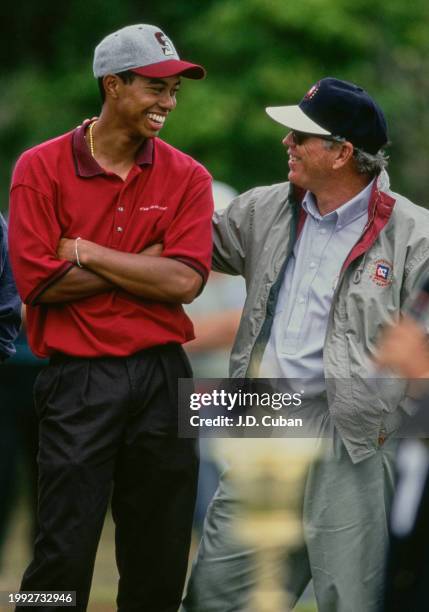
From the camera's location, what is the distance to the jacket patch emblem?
448cm

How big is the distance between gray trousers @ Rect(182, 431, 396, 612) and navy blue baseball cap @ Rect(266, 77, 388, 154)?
98 cm

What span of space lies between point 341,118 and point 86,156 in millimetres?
843

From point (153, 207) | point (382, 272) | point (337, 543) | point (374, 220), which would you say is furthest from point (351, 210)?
point (337, 543)

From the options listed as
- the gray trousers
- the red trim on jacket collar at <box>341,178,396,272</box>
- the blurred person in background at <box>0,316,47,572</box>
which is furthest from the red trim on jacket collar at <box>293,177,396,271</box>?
the blurred person in background at <box>0,316,47,572</box>

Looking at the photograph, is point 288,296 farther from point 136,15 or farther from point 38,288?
point 136,15

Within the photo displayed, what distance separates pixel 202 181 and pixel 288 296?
471 mm

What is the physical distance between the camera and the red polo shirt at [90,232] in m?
4.45

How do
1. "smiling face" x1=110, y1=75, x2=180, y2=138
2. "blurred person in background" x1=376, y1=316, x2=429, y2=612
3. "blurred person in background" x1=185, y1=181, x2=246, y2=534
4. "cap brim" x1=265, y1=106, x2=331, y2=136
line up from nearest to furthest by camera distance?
"blurred person in background" x1=376, y1=316, x2=429, y2=612 < "smiling face" x1=110, y1=75, x2=180, y2=138 < "cap brim" x1=265, y1=106, x2=331, y2=136 < "blurred person in background" x1=185, y1=181, x2=246, y2=534

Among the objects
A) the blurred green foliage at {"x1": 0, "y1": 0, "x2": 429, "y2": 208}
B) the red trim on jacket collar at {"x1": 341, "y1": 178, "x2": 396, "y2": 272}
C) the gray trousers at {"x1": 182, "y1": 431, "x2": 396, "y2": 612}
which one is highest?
the blurred green foliage at {"x1": 0, "y1": 0, "x2": 429, "y2": 208}

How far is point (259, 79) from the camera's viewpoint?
1241 centimetres

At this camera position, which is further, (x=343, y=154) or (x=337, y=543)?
(x=343, y=154)

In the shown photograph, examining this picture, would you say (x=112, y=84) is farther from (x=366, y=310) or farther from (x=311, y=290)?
(x=366, y=310)

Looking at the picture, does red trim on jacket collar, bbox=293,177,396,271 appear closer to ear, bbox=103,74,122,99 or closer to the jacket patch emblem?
the jacket patch emblem

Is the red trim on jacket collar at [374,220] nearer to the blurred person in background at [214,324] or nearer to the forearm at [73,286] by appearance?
the forearm at [73,286]
